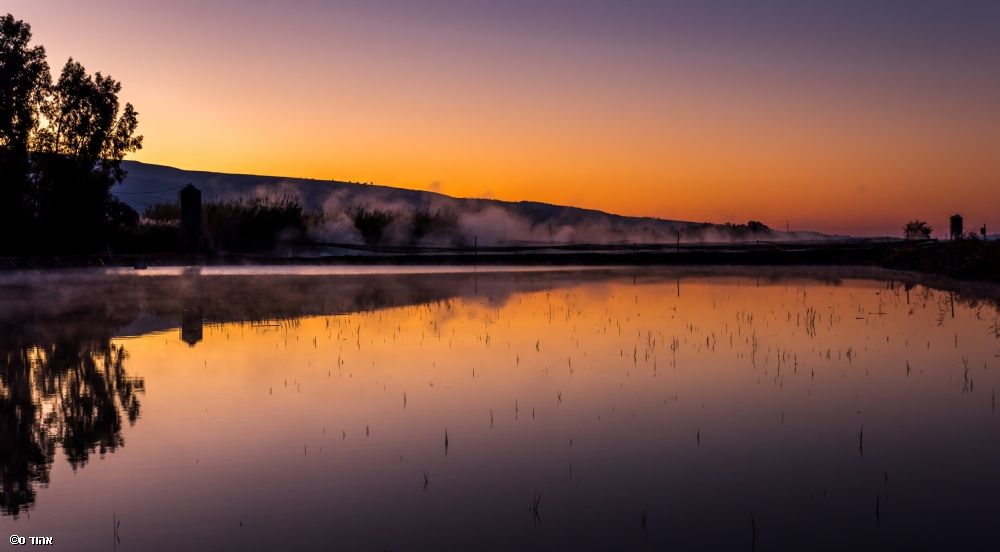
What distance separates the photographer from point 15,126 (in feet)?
153

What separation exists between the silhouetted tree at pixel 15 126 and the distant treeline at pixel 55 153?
1.7 inches

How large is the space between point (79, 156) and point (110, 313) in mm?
31381

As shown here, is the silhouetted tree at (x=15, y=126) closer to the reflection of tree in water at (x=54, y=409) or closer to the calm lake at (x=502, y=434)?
the calm lake at (x=502, y=434)

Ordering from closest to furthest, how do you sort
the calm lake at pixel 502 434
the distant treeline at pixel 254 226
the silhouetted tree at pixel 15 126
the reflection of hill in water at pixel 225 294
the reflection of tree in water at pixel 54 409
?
the calm lake at pixel 502 434 < the reflection of tree in water at pixel 54 409 < the reflection of hill in water at pixel 225 294 < the silhouetted tree at pixel 15 126 < the distant treeline at pixel 254 226

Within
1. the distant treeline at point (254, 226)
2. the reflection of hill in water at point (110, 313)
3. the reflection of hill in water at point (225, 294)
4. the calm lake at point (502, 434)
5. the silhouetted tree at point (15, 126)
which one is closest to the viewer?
the calm lake at point (502, 434)

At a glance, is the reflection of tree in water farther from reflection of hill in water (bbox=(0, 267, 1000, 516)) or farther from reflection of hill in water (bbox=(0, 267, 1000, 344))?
reflection of hill in water (bbox=(0, 267, 1000, 344))

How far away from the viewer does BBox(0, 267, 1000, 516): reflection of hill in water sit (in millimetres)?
8789

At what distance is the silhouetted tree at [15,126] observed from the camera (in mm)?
45062

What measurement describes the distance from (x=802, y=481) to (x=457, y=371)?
6.26m

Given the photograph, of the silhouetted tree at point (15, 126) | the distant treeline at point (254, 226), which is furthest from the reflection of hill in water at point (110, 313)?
the distant treeline at point (254, 226)

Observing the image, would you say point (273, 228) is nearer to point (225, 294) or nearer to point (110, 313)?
point (225, 294)

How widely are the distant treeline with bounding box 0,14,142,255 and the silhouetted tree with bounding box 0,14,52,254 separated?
0.15ft

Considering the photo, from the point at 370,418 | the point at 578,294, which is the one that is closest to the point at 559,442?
the point at 370,418

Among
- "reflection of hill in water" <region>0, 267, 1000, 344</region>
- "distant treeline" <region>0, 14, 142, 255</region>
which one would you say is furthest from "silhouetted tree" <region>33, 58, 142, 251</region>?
"reflection of hill in water" <region>0, 267, 1000, 344</region>
